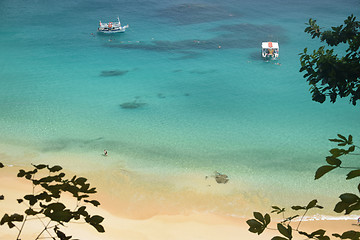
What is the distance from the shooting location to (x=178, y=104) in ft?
90.4

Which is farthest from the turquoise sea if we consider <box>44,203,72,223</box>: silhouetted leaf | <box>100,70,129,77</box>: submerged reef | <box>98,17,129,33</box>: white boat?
<box>44,203,72,223</box>: silhouetted leaf

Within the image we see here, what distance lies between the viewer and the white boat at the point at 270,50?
34.1 m

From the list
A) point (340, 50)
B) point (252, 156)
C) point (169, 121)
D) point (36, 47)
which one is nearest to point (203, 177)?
point (252, 156)

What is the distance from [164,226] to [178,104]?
1243cm

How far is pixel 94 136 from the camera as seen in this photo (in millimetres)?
23500

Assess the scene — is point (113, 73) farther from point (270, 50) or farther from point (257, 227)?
point (257, 227)

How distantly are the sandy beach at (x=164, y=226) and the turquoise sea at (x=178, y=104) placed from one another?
0.67 metres

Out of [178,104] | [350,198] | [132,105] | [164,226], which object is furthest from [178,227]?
[350,198]

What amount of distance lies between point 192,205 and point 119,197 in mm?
3336

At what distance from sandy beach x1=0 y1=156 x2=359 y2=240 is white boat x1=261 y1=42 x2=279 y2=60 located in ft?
66.7

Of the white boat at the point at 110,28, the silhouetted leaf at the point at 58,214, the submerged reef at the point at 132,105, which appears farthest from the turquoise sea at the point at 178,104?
the silhouetted leaf at the point at 58,214

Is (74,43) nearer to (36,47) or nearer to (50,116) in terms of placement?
(36,47)

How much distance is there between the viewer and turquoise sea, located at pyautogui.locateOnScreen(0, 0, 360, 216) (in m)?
19.3

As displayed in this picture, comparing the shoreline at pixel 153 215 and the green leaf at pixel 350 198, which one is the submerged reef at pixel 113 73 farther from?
the green leaf at pixel 350 198
